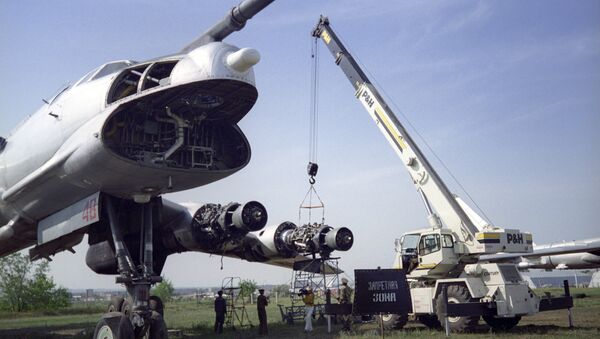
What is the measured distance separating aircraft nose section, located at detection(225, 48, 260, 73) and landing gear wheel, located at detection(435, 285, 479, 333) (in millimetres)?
7350

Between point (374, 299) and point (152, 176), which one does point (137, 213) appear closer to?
point (152, 176)

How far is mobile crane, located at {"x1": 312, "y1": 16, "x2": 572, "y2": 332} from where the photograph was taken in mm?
13047

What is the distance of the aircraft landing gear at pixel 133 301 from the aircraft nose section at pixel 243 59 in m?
4.20

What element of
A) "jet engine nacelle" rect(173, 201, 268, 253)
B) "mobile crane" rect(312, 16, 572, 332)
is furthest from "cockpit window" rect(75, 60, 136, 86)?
"mobile crane" rect(312, 16, 572, 332)

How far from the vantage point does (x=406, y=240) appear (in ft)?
50.8

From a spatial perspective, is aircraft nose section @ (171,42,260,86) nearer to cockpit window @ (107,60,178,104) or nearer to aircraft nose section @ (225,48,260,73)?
aircraft nose section @ (225,48,260,73)

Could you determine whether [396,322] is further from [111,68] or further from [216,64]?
[111,68]

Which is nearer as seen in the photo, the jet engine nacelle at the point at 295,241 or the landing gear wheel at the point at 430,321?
the jet engine nacelle at the point at 295,241

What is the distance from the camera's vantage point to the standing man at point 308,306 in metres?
14.5

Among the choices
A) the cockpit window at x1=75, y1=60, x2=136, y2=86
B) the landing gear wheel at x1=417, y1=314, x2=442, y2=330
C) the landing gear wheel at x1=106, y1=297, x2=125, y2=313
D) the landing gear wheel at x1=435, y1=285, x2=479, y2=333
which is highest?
the cockpit window at x1=75, y1=60, x2=136, y2=86

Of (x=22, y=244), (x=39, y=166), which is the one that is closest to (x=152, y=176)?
(x=39, y=166)

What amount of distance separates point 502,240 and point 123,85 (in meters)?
9.66

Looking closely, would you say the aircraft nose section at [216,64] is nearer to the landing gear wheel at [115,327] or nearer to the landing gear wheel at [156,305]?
the landing gear wheel at [115,327]

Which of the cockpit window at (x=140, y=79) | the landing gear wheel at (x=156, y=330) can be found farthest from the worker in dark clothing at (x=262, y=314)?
the cockpit window at (x=140, y=79)
